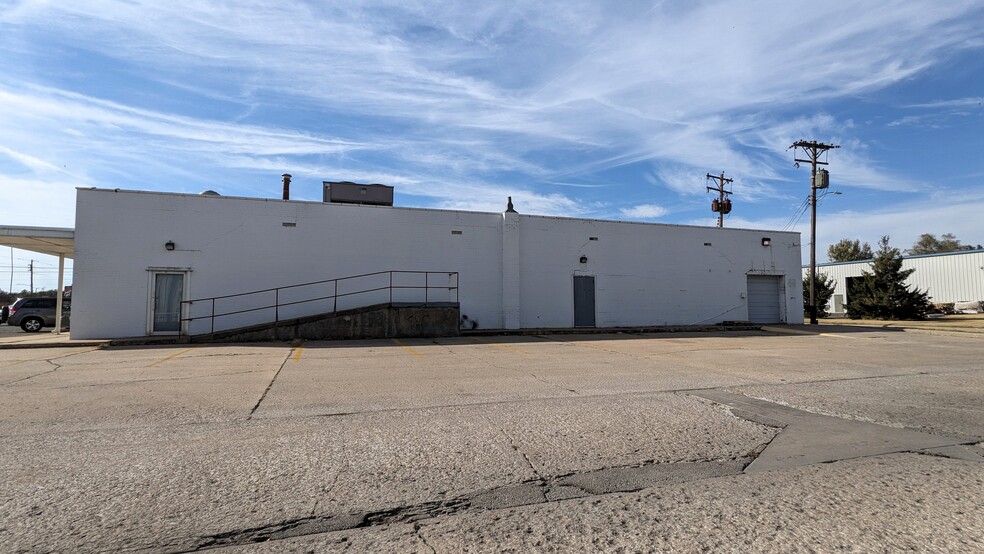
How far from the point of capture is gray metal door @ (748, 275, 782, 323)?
24328 millimetres

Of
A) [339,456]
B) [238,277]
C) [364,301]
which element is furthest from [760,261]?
[339,456]

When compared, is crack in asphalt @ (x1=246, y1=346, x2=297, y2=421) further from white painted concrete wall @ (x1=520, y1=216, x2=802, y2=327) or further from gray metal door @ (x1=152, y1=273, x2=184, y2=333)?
white painted concrete wall @ (x1=520, y1=216, x2=802, y2=327)

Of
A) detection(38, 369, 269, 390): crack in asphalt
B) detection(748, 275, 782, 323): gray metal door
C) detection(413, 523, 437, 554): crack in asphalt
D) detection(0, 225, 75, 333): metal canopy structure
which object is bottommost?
detection(413, 523, 437, 554): crack in asphalt

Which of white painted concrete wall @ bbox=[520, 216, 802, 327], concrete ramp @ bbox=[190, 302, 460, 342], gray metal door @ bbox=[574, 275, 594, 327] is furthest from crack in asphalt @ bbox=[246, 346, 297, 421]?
gray metal door @ bbox=[574, 275, 594, 327]

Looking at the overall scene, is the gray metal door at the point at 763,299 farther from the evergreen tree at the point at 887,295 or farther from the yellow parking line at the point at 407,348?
the yellow parking line at the point at 407,348

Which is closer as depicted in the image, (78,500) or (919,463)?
(78,500)

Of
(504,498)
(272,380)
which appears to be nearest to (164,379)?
(272,380)

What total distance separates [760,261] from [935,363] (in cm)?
1468

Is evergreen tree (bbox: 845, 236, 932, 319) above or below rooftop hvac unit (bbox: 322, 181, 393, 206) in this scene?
below

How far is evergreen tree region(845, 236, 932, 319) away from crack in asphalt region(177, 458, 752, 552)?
33.9 meters

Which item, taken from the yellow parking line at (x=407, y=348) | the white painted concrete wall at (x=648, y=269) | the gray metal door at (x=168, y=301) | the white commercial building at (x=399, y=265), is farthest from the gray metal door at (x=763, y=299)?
the gray metal door at (x=168, y=301)

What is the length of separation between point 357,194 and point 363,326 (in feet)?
18.6

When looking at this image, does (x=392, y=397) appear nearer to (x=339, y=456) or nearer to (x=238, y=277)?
(x=339, y=456)

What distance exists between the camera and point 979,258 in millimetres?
36188
